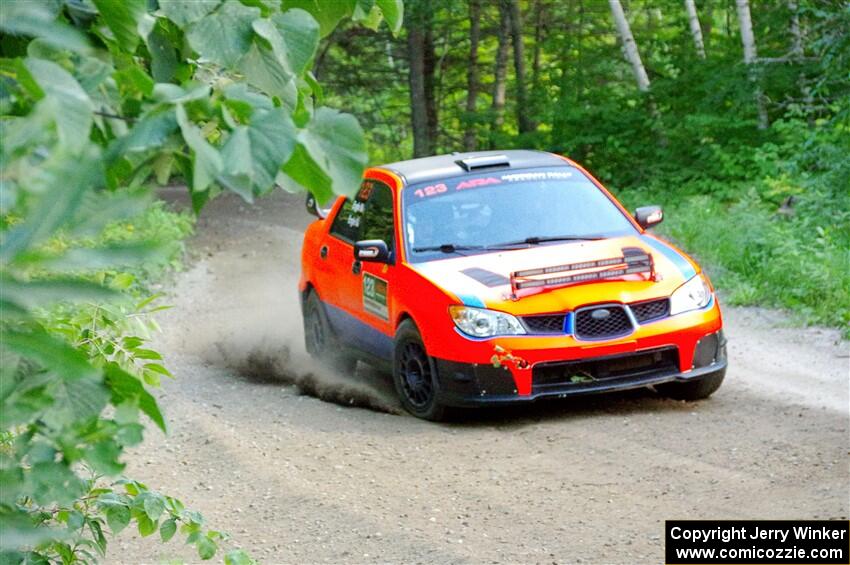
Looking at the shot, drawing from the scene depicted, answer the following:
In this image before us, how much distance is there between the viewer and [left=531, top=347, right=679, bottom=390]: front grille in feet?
28.3

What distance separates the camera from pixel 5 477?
1.83 metres

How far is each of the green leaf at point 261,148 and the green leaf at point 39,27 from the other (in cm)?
26

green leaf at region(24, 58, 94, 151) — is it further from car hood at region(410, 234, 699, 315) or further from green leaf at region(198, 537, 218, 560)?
car hood at region(410, 234, 699, 315)

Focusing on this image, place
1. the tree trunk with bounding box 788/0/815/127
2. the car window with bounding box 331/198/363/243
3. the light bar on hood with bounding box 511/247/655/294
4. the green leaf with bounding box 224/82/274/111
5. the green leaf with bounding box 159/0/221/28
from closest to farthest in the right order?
the green leaf with bounding box 224/82/274/111 → the green leaf with bounding box 159/0/221/28 → the light bar on hood with bounding box 511/247/655/294 → the car window with bounding box 331/198/363/243 → the tree trunk with bounding box 788/0/815/127

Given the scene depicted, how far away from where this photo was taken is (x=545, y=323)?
28.2 feet

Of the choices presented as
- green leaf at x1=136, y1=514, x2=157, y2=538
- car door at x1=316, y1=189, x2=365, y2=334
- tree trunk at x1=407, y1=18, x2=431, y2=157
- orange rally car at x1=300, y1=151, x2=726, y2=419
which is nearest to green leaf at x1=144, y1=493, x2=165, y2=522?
green leaf at x1=136, y1=514, x2=157, y2=538

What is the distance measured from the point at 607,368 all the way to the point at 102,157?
712cm

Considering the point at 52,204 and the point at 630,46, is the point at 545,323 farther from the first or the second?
the point at 630,46

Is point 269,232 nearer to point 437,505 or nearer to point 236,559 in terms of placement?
point 437,505

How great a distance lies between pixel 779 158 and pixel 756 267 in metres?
5.61

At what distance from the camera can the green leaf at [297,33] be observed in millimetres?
2264

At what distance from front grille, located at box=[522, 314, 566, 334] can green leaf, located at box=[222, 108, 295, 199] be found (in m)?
6.68

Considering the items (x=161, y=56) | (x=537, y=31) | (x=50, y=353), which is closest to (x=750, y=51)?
(x=537, y=31)

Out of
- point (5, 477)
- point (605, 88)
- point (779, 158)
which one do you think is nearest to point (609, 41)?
point (605, 88)
